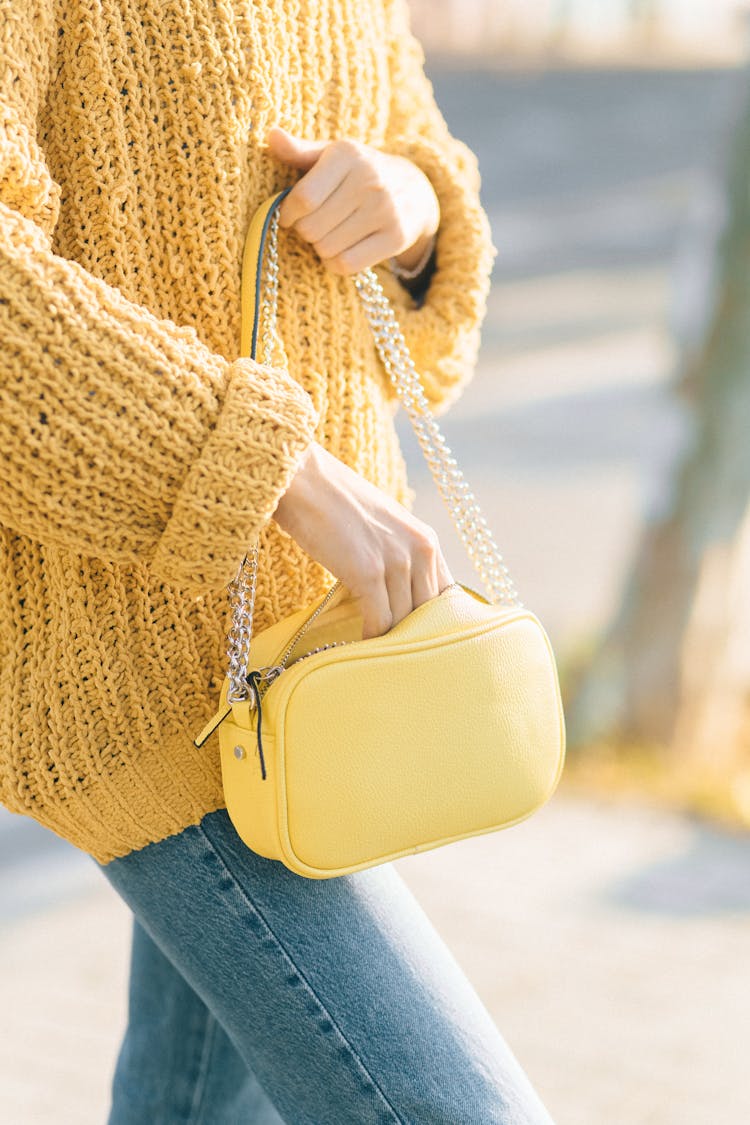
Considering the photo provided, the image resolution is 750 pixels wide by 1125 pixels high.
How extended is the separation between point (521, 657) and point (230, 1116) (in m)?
0.79

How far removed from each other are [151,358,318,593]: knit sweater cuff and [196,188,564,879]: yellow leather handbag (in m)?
0.05

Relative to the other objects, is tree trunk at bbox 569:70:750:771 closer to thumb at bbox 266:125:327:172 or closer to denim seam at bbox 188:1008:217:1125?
denim seam at bbox 188:1008:217:1125

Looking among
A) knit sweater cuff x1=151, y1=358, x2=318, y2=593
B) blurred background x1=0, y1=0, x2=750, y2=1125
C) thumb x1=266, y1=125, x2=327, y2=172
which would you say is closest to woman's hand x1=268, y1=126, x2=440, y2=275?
thumb x1=266, y1=125, x2=327, y2=172

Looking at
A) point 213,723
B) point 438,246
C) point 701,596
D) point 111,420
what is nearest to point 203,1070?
point 213,723

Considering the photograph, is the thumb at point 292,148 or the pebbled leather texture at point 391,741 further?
the thumb at point 292,148

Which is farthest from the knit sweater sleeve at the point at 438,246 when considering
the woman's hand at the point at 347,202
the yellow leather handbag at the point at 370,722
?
the yellow leather handbag at the point at 370,722

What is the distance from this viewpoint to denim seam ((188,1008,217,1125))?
1524 millimetres

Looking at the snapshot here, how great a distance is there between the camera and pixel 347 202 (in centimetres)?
121

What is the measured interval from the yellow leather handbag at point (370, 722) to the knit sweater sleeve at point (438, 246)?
292mm

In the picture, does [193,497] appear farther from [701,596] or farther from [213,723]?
[701,596]

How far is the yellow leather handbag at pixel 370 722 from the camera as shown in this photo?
1.05 meters

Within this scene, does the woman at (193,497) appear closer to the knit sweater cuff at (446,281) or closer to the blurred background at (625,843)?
the knit sweater cuff at (446,281)

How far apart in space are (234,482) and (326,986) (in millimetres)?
450

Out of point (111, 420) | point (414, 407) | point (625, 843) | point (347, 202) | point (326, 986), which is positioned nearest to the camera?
point (111, 420)
